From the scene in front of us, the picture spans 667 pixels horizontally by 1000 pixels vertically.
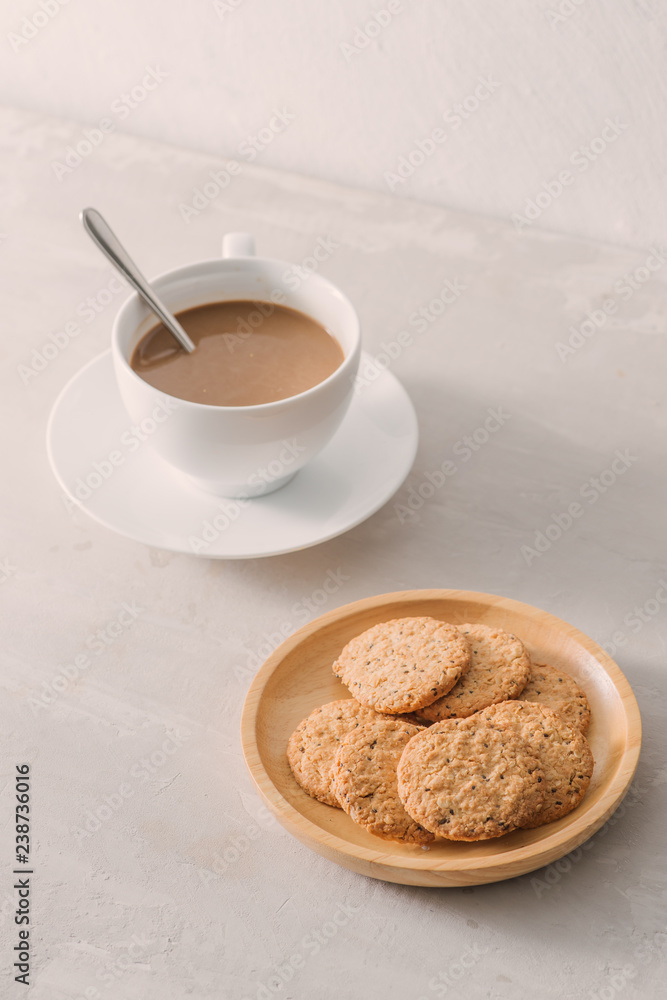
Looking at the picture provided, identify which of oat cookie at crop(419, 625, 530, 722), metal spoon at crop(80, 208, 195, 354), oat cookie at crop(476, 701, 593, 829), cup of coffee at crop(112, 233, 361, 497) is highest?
metal spoon at crop(80, 208, 195, 354)

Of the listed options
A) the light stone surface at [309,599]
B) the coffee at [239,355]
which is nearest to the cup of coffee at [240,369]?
the coffee at [239,355]

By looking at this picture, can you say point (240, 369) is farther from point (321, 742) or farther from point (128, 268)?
point (321, 742)

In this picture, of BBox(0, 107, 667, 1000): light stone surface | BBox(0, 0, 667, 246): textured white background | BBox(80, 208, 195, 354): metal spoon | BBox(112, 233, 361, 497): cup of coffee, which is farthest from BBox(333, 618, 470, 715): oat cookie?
BBox(0, 0, 667, 246): textured white background

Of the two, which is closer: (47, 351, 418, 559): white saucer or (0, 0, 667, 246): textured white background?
(47, 351, 418, 559): white saucer

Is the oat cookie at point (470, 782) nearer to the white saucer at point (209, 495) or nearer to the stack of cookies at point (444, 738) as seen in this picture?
the stack of cookies at point (444, 738)

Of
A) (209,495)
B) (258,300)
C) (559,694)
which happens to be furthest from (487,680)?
(258,300)

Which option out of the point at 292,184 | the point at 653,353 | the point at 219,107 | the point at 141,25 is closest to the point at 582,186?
the point at 653,353

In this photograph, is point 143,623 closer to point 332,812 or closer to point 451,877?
point 332,812

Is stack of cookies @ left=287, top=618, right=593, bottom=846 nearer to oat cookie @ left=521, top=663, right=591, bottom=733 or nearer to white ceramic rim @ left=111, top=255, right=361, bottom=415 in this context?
oat cookie @ left=521, top=663, right=591, bottom=733
